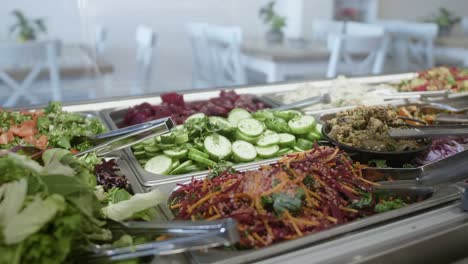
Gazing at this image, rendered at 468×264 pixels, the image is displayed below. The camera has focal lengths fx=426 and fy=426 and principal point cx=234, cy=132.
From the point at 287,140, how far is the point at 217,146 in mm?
291

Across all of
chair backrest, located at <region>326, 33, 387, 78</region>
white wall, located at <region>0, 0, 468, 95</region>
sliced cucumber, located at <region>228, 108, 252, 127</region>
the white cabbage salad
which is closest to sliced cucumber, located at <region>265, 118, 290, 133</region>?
sliced cucumber, located at <region>228, 108, 252, 127</region>

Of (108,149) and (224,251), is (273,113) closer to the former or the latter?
(108,149)

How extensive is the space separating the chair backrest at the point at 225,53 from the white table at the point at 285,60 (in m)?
0.18

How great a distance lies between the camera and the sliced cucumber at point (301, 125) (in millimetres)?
1726

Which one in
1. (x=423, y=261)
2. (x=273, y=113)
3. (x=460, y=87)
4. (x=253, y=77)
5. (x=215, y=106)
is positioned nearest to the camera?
(x=423, y=261)

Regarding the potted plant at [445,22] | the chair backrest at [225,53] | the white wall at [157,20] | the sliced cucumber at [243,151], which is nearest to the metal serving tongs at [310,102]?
the sliced cucumber at [243,151]

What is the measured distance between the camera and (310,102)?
2.07 m

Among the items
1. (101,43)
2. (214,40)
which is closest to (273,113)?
(214,40)

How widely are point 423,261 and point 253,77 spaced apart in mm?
5035

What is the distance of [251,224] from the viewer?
42.3 inches

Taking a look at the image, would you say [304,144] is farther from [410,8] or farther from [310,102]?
[410,8]

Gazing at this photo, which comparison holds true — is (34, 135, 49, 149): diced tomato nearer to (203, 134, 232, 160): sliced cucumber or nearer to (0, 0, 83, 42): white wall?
(203, 134, 232, 160): sliced cucumber

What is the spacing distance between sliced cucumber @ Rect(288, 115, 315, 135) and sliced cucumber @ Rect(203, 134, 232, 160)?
0.29 m

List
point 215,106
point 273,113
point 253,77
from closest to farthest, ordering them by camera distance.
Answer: point 273,113 → point 215,106 → point 253,77
